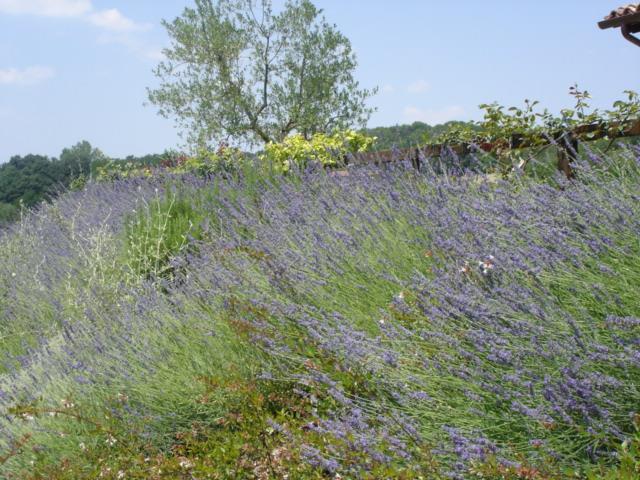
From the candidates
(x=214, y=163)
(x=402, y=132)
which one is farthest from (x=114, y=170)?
(x=402, y=132)

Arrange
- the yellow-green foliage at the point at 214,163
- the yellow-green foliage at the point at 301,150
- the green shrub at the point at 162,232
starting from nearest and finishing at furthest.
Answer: the green shrub at the point at 162,232
the yellow-green foliage at the point at 301,150
the yellow-green foliage at the point at 214,163

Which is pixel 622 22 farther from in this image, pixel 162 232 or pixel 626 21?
pixel 162 232

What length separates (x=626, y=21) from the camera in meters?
8.41

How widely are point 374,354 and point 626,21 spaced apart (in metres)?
7.14

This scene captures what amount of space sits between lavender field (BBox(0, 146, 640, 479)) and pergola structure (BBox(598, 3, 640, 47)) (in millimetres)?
4398

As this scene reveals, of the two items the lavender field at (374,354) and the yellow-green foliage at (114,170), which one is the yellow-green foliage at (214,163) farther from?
the lavender field at (374,354)

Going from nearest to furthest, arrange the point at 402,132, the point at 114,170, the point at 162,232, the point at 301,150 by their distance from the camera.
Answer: the point at 162,232, the point at 301,150, the point at 114,170, the point at 402,132

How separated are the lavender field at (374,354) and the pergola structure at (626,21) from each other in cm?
440

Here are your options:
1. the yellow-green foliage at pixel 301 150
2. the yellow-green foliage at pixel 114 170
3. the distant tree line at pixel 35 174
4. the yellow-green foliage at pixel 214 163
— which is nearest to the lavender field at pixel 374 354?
the yellow-green foliage at pixel 301 150

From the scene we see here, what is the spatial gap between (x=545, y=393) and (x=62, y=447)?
263 cm

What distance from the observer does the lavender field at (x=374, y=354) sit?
235cm

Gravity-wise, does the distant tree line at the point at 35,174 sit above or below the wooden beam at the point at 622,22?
below

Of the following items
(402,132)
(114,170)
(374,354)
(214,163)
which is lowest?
(374,354)

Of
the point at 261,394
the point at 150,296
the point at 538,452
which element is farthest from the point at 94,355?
the point at 538,452
